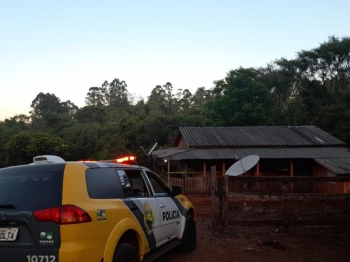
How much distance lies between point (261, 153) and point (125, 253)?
20.6m

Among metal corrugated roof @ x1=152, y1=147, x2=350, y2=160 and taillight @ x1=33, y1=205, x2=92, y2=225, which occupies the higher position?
metal corrugated roof @ x1=152, y1=147, x2=350, y2=160

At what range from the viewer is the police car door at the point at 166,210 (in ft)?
17.7

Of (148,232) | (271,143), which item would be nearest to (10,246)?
(148,232)

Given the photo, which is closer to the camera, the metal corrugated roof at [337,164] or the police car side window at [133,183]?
the police car side window at [133,183]

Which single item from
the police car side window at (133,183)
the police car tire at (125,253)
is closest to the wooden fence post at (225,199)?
the police car side window at (133,183)

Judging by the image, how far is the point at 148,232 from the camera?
475 cm

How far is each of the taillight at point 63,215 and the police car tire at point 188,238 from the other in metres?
3.26

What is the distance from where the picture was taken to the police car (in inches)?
134

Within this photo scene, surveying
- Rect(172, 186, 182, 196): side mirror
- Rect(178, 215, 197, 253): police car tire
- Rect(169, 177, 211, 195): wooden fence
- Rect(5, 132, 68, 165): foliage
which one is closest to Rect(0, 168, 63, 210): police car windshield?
Rect(172, 186, 182, 196): side mirror

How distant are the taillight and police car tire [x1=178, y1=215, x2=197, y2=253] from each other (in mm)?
3258

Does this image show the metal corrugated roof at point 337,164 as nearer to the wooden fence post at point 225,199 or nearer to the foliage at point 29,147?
the wooden fence post at point 225,199

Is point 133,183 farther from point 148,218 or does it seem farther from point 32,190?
point 32,190

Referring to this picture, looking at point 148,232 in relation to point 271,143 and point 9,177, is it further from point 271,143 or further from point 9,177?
point 271,143

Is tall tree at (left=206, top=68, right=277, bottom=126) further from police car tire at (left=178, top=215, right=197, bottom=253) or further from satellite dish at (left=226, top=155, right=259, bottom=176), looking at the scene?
police car tire at (left=178, top=215, right=197, bottom=253)
